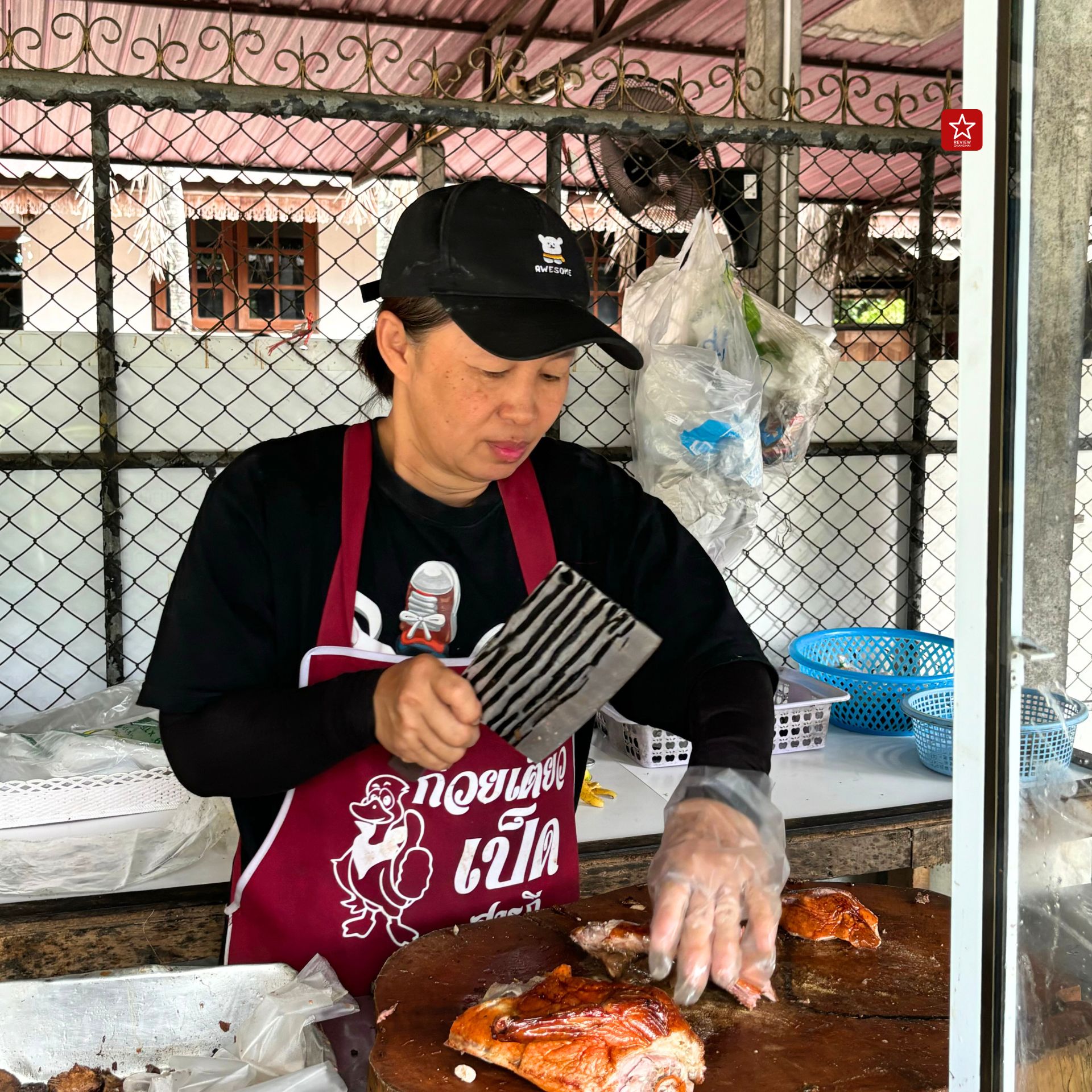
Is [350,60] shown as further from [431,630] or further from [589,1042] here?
[589,1042]

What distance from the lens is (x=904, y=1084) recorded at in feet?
3.70

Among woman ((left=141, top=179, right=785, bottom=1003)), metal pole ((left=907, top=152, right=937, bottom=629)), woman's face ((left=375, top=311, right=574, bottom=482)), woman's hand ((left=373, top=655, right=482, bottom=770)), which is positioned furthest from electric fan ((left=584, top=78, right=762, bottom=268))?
woman's hand ((left=373, top=655, right=482, bottom=770))

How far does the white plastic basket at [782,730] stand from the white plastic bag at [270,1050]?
1.74m

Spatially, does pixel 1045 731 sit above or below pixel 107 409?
below

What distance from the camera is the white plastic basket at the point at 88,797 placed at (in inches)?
96.7

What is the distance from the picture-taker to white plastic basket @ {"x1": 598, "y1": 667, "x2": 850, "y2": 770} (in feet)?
9.82

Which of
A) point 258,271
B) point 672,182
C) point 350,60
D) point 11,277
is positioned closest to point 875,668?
point 672,182

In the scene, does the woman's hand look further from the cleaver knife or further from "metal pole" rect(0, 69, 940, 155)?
"metal pole" rect(0, 69, 940, 155)

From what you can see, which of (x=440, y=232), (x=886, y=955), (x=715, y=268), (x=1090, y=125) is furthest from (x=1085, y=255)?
(x=715, y=268)

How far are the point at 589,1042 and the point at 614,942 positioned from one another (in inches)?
10.2

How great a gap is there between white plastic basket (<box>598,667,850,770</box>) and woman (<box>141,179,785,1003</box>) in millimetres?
1269

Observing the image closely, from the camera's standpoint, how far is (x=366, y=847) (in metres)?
1.51

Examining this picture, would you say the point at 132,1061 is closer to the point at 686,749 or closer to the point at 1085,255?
the point at 1085,255

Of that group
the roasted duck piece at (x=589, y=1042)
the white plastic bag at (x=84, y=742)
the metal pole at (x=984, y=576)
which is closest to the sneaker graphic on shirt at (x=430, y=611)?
the roasted duck piece at (x=589, y=1042)
